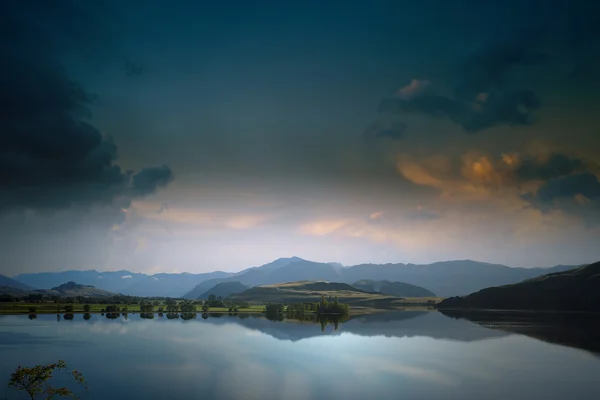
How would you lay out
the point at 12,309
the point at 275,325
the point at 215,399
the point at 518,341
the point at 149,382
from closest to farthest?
the point at 215,399, the point at 149,382, the point at 518,341, the point at 275,325, the point at 12,309

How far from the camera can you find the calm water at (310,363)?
54781 millimetres

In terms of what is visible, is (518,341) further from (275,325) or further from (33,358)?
(33,358)

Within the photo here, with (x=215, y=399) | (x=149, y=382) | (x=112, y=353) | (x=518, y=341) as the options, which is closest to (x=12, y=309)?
(x=112, y=353)

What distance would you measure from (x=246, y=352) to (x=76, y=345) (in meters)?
37.1

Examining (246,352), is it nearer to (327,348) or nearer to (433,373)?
(327,348)

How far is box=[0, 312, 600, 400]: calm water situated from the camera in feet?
180

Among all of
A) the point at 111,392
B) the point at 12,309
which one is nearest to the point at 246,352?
the point at 111,392

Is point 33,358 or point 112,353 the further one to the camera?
point 112,353

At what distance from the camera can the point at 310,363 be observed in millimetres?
74875

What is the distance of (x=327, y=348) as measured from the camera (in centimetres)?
9312

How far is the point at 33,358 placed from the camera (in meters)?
74.8

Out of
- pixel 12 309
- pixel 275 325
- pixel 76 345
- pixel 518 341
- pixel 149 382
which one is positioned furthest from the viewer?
pixel 12 309

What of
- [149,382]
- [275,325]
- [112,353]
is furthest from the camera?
[275,325]

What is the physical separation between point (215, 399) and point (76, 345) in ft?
186
